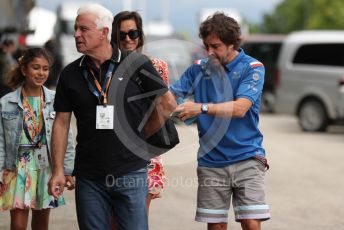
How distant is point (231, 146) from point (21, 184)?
63.1 inches

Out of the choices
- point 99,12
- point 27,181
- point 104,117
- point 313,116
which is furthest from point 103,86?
point 313,116

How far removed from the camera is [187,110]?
4625 mm

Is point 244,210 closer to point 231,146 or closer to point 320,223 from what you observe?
point 231,146

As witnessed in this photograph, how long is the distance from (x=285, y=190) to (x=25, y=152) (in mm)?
4895

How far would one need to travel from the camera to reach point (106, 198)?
4480mm

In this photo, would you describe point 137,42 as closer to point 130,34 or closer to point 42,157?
point 130,34

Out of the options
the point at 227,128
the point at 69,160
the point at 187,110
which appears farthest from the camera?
the point at 69,160

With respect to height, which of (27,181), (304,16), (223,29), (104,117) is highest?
(304,16)

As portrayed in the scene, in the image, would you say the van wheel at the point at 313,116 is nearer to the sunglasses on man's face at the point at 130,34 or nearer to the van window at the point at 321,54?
the van window at the point at 321,54

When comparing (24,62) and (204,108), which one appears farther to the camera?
(24,62)

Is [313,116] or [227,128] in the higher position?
[227,128]

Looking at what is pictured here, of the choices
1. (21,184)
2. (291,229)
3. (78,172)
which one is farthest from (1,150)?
(291,229)

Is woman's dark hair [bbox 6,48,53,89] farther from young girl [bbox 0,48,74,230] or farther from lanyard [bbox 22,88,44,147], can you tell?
lanyard [bbox 22,88,44,147]

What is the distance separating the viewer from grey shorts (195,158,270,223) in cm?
513
